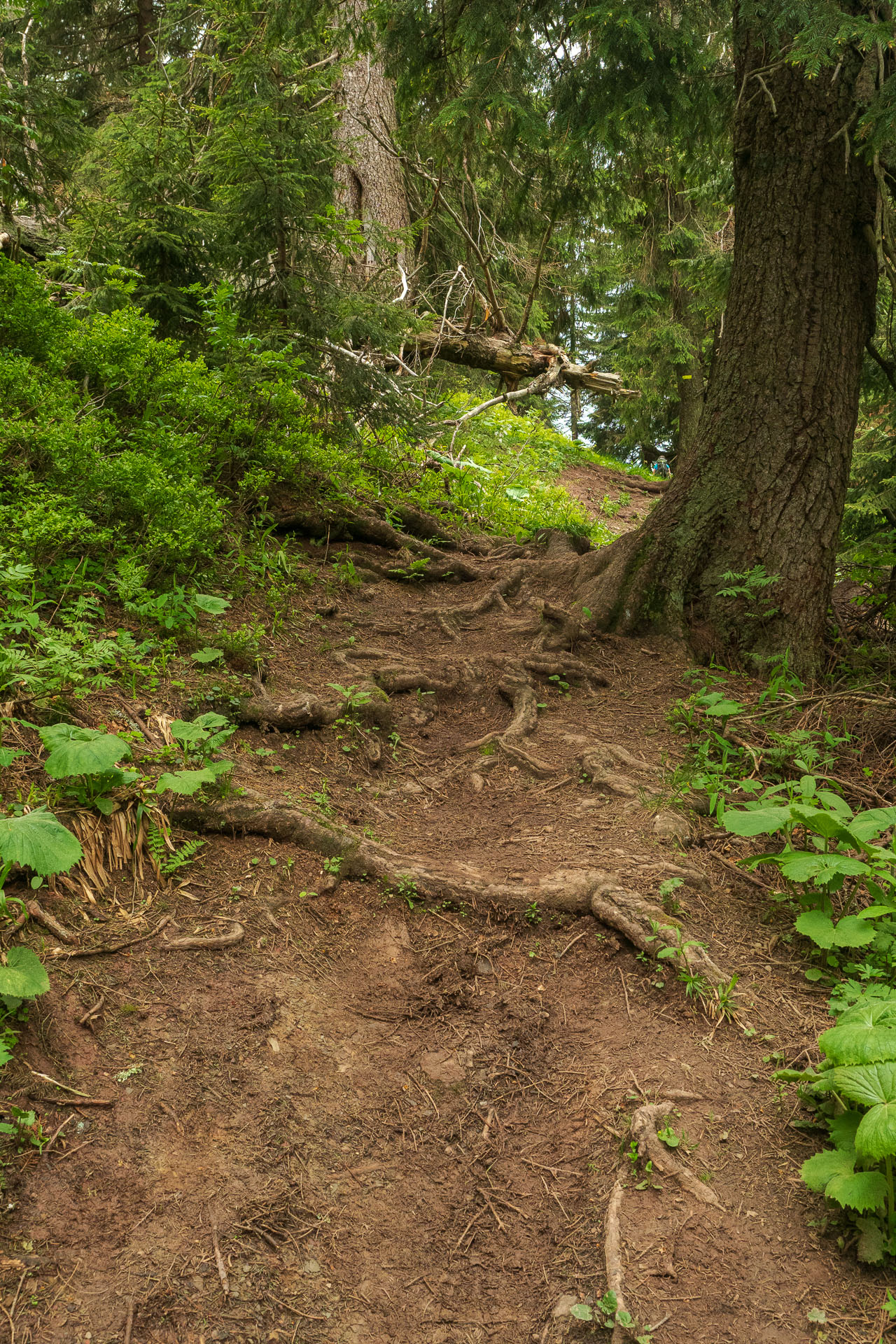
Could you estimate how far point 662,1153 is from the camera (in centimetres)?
244

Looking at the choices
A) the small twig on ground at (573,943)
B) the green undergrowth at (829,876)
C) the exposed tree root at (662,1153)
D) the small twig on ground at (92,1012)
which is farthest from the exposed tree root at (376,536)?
the exposed tree root at (662,1153)

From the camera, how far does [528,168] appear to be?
21.8 ft

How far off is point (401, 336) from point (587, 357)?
22.2 meters

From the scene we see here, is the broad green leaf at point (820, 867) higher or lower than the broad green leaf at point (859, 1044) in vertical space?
higher

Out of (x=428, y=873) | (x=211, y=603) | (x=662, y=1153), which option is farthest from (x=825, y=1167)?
(x=211, y=603)

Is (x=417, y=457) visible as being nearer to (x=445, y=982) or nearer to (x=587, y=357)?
(x=445, y=982)

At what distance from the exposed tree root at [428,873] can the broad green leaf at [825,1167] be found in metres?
1.00

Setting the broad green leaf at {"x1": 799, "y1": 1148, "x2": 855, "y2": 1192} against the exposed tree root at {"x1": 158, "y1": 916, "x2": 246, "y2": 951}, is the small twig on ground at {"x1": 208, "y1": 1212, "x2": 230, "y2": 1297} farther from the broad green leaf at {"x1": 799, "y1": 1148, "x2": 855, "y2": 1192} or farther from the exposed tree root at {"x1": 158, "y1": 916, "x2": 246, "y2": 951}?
the broad green leaf at {"x1": 799, "y1": 1148, "x2": 855, "y2": 1192}

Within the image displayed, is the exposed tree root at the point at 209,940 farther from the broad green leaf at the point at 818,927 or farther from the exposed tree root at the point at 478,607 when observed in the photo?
the exposed tree root at the point at 478,607

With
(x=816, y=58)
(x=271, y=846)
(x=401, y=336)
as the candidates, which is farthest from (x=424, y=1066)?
(x=401, y=336)

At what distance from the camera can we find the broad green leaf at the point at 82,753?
2734mm

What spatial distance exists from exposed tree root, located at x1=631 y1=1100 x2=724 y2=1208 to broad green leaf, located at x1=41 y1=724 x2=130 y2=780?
2.03 m

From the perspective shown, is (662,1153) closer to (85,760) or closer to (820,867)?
(820,867)

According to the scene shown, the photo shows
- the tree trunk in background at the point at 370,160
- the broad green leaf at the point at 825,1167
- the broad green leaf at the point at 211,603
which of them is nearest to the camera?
the broad green leaf at the point at 825,1167
